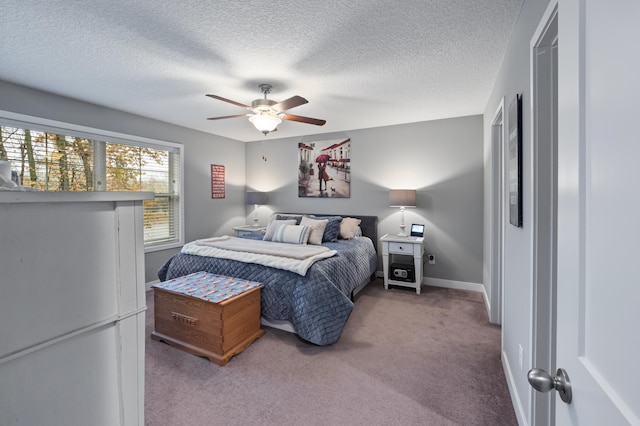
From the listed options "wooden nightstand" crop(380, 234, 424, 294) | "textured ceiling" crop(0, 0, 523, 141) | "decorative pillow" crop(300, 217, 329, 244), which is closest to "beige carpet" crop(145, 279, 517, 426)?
"wooden nightstand" crop(380, 234, 424, 294)

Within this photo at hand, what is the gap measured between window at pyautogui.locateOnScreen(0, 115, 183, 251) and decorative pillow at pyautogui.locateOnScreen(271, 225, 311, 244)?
65.7 inches

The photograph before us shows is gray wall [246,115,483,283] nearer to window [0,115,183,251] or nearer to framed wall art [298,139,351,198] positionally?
framed wall art [298,139,351,198]

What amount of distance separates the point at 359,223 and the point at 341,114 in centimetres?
168

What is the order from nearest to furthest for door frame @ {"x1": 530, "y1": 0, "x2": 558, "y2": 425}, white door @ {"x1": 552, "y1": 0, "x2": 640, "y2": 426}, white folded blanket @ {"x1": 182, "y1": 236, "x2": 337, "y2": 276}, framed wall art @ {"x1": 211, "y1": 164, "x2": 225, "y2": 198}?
white door @ {"x1": 552, "y1": 0, "x2": 640, "y2": 426}, door frame @ {"x1": 530, "y1": 0, "x2": 558, "y2": 425}, white folded blanket @ {"x1": 182, "y1": 236, "x2": 337, "y2": 276}, framed wall art @ {"x1": 211, "y1": 164, "x2": 225, "y2": 198}

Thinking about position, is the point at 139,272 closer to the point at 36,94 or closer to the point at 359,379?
the point at 359,379

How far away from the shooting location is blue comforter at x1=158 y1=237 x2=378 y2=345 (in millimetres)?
2492

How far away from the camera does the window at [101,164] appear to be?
3020 mm

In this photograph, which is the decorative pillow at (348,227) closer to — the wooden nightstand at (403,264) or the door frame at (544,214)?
the wooden nightstand at (403,264)

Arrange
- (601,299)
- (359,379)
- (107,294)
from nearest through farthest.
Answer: (601,299) < (107,294) < (359,379)

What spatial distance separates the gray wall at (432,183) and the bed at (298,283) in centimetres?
136

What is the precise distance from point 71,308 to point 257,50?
2141mm

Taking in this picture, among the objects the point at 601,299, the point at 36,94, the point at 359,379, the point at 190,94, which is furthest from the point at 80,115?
the point at 601,299

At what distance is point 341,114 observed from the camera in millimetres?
3906

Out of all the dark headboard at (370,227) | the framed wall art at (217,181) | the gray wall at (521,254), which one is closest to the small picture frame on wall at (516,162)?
the gray wall at (521,254)
